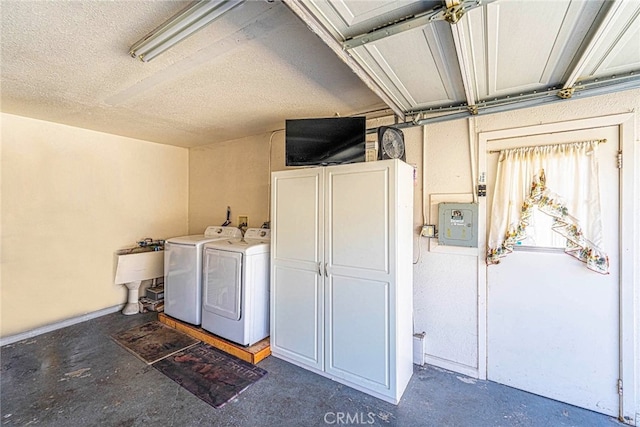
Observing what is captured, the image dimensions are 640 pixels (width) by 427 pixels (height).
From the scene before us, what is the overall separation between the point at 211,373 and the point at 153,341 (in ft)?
3.44

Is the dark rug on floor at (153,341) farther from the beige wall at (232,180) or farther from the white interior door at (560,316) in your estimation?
the white interior door at (560,316)

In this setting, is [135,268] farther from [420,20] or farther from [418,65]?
[420,20]

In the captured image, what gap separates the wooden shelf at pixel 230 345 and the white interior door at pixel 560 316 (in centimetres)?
210

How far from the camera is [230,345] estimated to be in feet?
9.06

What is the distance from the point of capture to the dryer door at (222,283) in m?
2.76

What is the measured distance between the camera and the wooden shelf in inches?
103

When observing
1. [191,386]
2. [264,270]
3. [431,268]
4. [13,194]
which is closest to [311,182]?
[264,270]

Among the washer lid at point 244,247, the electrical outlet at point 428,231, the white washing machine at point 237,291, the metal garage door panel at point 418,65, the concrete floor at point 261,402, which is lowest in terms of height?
the concrete floor at point 261,402

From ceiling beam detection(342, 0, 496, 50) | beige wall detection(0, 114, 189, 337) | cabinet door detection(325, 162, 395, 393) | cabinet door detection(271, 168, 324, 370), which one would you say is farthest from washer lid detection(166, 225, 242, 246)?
ceiling beam detection(342, 0, 496, 50)

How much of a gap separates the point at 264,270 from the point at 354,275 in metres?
1.14

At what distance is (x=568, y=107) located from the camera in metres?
2.03

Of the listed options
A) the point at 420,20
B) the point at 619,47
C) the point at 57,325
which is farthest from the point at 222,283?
the point at 619,47

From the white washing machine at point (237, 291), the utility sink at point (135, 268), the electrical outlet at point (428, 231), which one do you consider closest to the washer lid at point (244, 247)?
the white washing machine at point (237, 291)

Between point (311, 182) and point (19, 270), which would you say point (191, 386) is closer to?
point (311, 182)
